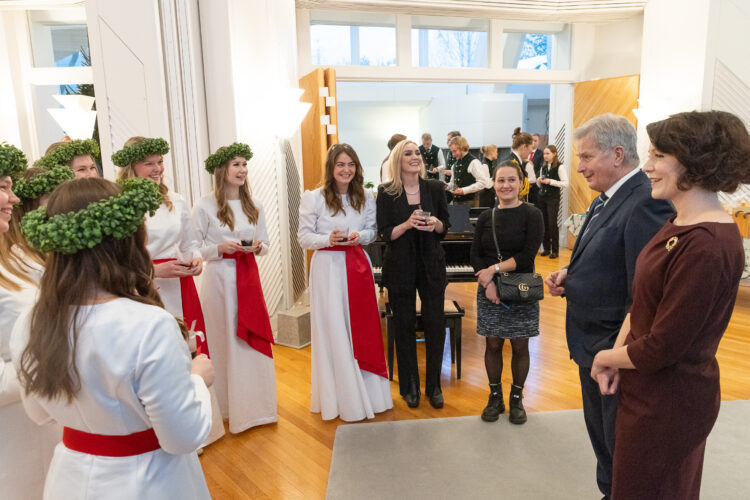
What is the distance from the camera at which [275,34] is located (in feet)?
17.7

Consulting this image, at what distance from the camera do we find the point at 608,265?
2.01 metres

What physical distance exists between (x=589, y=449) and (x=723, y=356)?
2.36 metres

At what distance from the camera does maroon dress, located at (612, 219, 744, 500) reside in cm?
138

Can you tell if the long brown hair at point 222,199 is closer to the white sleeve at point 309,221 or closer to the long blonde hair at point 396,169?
the white sleeve at point 309,221

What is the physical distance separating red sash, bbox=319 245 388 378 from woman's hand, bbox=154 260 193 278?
3.13 ft

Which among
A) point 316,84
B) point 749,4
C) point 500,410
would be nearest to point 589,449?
point 500,410

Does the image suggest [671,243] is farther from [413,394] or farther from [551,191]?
[551,191]

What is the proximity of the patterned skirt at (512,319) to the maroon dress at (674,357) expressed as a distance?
1488 mm

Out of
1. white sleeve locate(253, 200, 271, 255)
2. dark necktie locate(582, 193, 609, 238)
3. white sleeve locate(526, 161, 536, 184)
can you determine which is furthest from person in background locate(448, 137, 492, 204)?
dark necktie locate(582, 193, 609, 238)

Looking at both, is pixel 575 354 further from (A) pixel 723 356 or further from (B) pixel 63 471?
(A) pixel 723 356

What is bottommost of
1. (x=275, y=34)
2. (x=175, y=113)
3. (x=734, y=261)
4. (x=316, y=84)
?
(x=734, y=261)

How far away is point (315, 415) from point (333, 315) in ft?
2.58

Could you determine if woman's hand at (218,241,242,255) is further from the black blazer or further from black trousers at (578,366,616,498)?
black trousers at (578,366,616,498)

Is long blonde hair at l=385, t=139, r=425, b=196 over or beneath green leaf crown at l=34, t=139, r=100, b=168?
beneath
